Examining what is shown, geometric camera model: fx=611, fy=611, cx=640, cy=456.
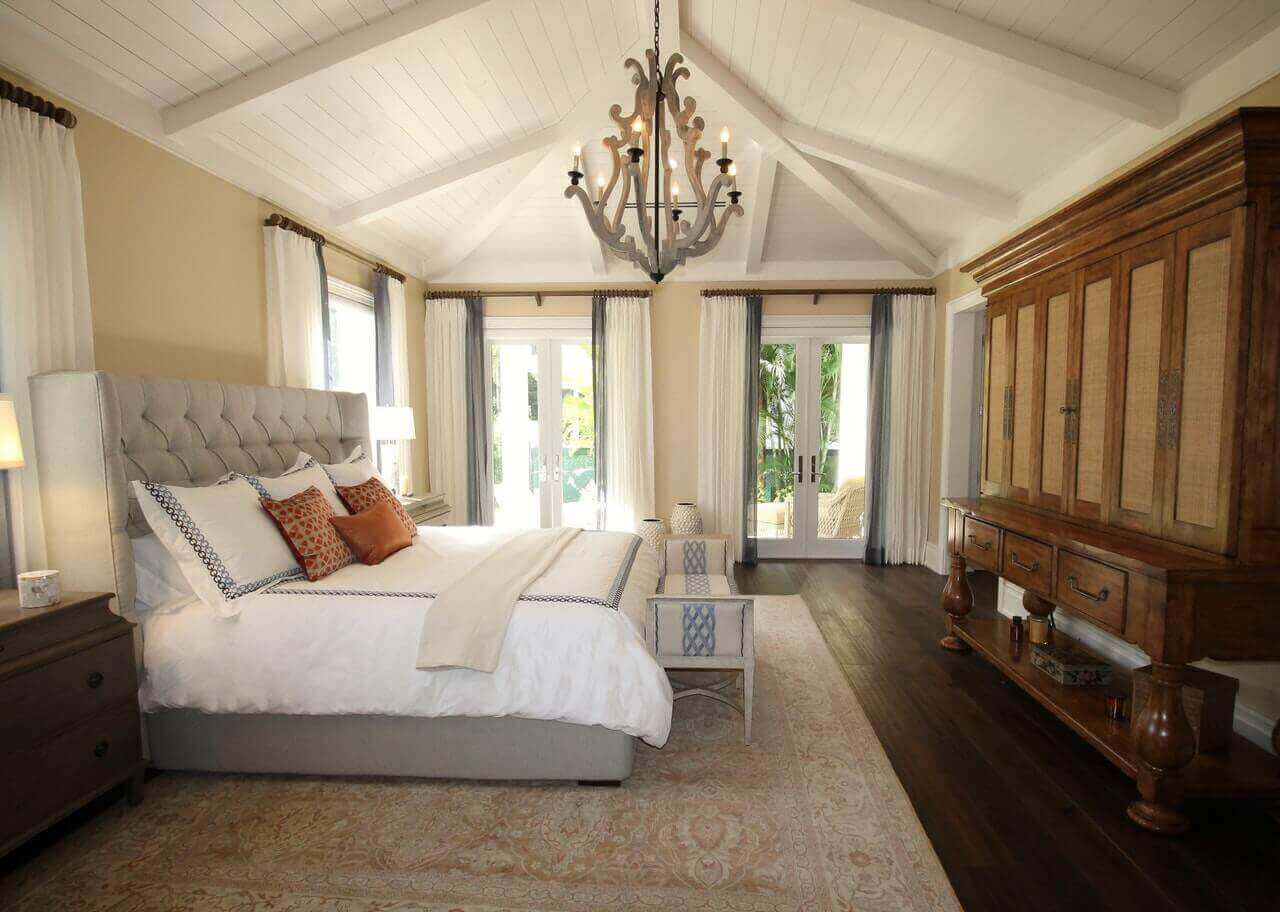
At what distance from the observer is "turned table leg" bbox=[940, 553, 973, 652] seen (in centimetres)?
345

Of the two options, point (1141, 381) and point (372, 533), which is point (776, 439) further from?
point (372, 533)

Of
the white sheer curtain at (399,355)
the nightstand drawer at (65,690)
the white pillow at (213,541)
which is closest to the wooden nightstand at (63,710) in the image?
the nightstand drawer at (65,690)

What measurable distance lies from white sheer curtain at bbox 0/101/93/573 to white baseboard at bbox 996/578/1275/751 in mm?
3912

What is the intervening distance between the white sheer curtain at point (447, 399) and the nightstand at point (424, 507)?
1.03 m

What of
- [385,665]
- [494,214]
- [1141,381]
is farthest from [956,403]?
[385,665]

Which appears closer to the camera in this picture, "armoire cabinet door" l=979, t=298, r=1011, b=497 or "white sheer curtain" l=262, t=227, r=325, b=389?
"armoire cabinet door" l=979, t=298, r=1011, b=497

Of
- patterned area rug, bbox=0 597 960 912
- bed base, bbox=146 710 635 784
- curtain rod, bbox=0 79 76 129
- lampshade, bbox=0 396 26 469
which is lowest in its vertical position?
patterned area rug, bbox=0 597 960 912

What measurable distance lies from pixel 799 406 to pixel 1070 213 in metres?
3.21

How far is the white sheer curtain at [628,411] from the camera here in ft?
18.3

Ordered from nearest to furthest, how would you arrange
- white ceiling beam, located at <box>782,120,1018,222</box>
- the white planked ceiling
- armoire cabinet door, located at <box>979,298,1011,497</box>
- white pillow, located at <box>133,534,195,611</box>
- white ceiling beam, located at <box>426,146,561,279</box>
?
1. white pillow, located at <box>133,534,195,611</box>
2. the white planked ceiling
3. armoire cabinet door, located at <box>979,298,1011,497</box>
4. white ceiling beam, located at <box>782,120,1018,222</box>
5. white ceiling beam, located at <box>426,146,561,279</box>

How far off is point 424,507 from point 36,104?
2781 mm

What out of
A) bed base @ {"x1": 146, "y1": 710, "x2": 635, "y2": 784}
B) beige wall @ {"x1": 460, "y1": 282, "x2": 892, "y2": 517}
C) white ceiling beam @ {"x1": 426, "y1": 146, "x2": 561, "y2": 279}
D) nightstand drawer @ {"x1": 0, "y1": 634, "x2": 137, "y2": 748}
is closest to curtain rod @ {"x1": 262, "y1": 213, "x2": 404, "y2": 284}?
white ceiling beam @ {"x1": 426, "y1": 146, "x2": 561, "y2": 279}

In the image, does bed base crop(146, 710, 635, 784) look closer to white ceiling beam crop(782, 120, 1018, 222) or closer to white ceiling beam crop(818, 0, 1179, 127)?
white ceiling beam crop(818, 0, 1179, 127)

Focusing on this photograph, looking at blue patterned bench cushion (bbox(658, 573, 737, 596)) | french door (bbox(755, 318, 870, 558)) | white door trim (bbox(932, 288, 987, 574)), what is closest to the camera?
blue patterned bench cushion (bbox(658, 573, 737, 596))
